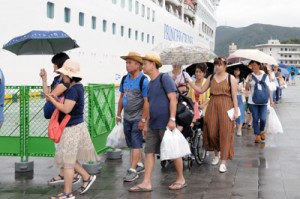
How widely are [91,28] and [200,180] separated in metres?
20.7

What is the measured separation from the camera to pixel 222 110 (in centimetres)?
655

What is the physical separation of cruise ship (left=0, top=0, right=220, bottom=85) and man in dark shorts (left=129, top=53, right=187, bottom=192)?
13.1 metres

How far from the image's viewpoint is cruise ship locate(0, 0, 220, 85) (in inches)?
715

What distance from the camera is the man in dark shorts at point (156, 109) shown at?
5.23 metres

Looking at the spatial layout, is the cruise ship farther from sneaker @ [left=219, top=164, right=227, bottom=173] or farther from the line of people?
sneaker @ [left=219, top=164, right=227, bottom=173]

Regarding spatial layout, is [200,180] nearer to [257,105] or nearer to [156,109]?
[156,109]

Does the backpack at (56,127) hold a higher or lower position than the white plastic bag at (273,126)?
higher

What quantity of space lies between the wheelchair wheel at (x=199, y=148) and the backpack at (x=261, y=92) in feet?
7.09

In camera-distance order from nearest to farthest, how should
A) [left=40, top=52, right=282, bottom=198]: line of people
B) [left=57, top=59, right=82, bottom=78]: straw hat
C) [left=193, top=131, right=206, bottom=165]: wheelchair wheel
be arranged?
[left=57, top=59, right=82, bottom=78]: straw hat → [left=40, top=52, right=282, bottom=198]: line of people → [left=193, top=131, right=206, bottom=165]: wheelchair wheel

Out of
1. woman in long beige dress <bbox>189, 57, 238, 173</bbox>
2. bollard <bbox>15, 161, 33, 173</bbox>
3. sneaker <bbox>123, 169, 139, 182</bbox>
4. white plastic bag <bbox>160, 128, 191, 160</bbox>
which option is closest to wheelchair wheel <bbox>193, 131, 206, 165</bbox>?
woman in long beige dress <bbox>189, 57, 238, 173</bbox>

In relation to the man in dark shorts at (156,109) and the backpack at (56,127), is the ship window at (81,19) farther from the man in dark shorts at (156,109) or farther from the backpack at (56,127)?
the backpack at (56,127)

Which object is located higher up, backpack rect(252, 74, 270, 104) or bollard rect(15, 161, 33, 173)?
backpack rect(252, 74, 270, 104)

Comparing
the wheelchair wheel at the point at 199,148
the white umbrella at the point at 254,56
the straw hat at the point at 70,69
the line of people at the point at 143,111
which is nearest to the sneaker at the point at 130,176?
the line of people at the point at 143,111

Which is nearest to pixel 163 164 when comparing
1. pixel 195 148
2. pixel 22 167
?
pixel 195 148
